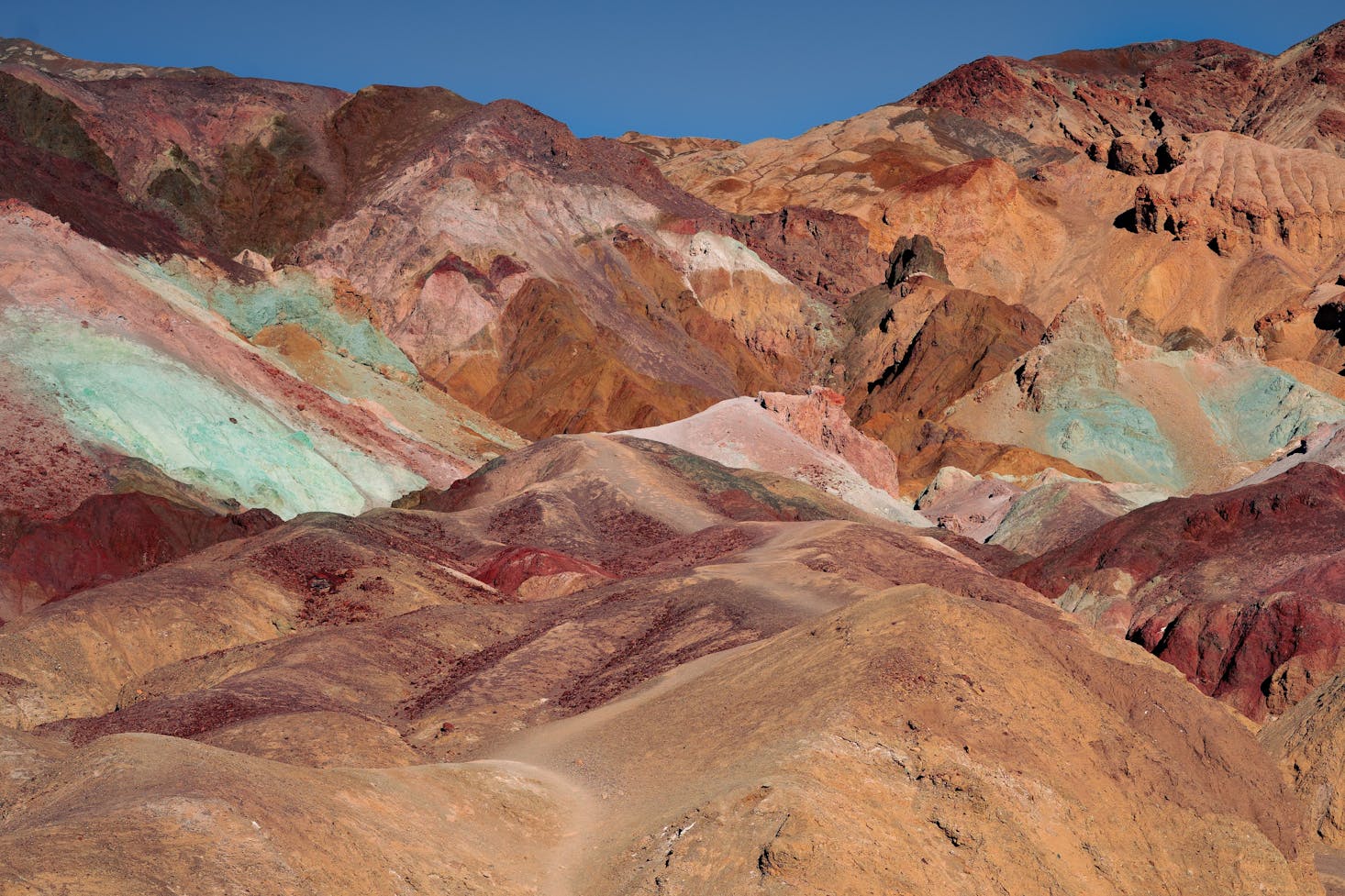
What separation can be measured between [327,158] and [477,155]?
12.8 meters

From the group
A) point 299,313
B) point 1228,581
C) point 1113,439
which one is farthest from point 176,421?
point 1113,439

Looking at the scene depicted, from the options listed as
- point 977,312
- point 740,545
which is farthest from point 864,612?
point 977,312

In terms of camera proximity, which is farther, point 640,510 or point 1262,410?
point 1262,410

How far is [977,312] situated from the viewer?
106 m

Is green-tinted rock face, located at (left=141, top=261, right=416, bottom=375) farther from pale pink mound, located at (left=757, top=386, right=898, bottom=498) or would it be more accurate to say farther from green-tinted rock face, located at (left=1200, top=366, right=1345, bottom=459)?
green-tinted rock face, located at (left=1200, top=366, right=1345, bottom=459)

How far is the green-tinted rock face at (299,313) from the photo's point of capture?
79.2 meters

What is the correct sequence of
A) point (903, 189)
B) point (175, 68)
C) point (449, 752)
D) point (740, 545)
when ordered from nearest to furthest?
point (449, 752), point (740, 545), point (903, 189), point (175, 68)

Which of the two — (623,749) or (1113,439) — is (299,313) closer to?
(1113,439)

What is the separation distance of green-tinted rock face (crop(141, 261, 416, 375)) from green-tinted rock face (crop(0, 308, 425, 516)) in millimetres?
18941

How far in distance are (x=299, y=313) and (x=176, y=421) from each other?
1080 inches

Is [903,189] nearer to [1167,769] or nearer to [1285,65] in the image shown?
[1285,65]

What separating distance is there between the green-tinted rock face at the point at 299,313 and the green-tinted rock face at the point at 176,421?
62.1ft

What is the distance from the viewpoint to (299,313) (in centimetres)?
8238

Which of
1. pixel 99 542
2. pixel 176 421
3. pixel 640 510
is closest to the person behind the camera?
pixel 99 542
